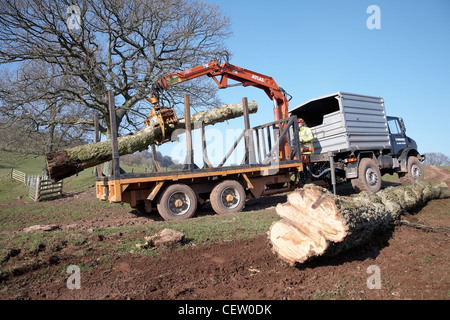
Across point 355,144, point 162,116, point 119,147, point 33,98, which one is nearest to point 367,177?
point 355,144

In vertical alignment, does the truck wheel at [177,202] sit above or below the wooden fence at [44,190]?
below

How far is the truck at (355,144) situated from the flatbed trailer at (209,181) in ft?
3.77

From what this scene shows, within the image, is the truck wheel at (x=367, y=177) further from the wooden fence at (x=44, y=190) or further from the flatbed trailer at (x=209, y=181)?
the wooden fence at (x=44, y=190)

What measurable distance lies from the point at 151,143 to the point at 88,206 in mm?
4088

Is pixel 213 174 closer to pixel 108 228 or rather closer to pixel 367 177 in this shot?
pixel 108 228

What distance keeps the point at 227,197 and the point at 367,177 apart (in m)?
4.71

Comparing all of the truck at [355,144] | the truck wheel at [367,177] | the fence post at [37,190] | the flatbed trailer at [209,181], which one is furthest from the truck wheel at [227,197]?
the fence post at [37,190]

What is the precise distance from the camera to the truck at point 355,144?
916cm

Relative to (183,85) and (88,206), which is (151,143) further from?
(183,85)

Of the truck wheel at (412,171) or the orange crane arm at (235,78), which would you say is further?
the truck wheel at (412,171)

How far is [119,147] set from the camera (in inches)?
309

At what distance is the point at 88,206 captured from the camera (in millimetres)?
10594
